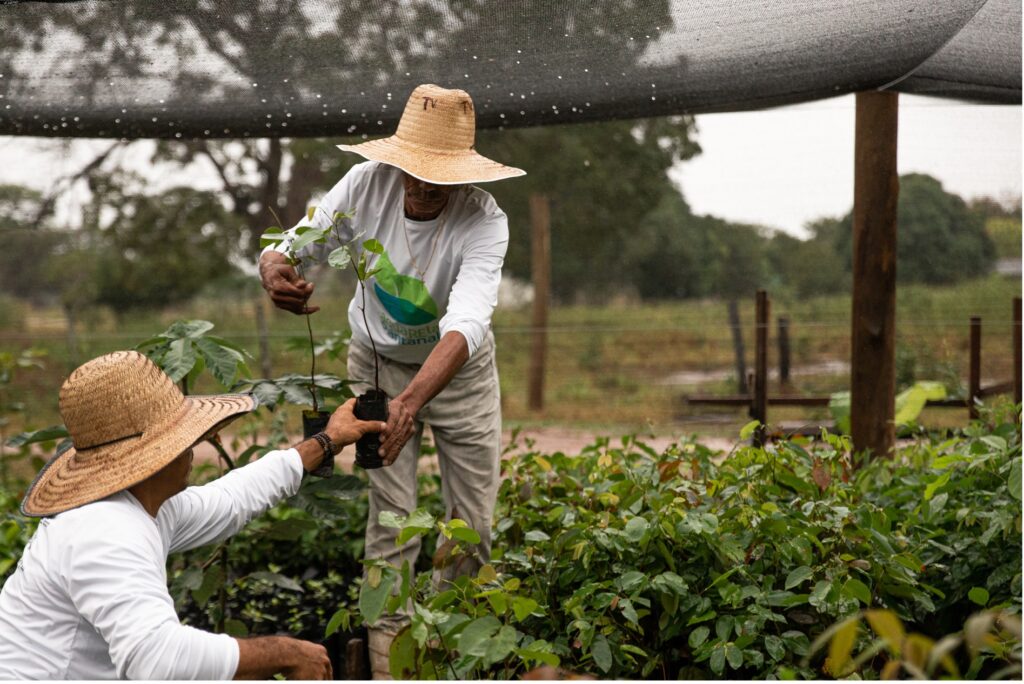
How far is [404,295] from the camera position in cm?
276

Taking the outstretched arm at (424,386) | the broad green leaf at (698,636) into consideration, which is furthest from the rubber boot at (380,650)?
the broad green leaf at (698,636)

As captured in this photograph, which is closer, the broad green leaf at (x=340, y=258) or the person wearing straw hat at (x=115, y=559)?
the person wearing straw hat at (x=115, y=559)

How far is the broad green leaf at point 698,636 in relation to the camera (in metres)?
2.41

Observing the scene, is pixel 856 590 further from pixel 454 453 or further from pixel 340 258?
pixel 340 258

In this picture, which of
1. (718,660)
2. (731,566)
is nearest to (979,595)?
(731,566)

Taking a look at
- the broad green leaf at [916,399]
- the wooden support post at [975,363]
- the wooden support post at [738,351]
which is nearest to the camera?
the broad green leaf at [916,399]

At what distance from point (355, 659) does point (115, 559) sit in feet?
4.61

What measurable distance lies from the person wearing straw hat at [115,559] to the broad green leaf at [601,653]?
2.61ft

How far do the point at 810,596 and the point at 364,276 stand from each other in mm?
1245

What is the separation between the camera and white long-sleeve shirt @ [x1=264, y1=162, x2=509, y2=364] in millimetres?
2705

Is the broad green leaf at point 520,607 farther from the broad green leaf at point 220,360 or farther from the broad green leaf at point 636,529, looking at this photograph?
the broad green leaf at point 220,360

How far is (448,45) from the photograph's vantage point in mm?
→ 3258

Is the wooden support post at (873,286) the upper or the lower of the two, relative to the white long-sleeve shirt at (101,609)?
upper

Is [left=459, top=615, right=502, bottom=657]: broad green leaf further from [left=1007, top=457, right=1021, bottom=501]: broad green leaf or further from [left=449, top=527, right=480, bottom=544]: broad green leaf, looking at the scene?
[left=1007, top=457, right=1021, bottom=501]: broad green leaf
